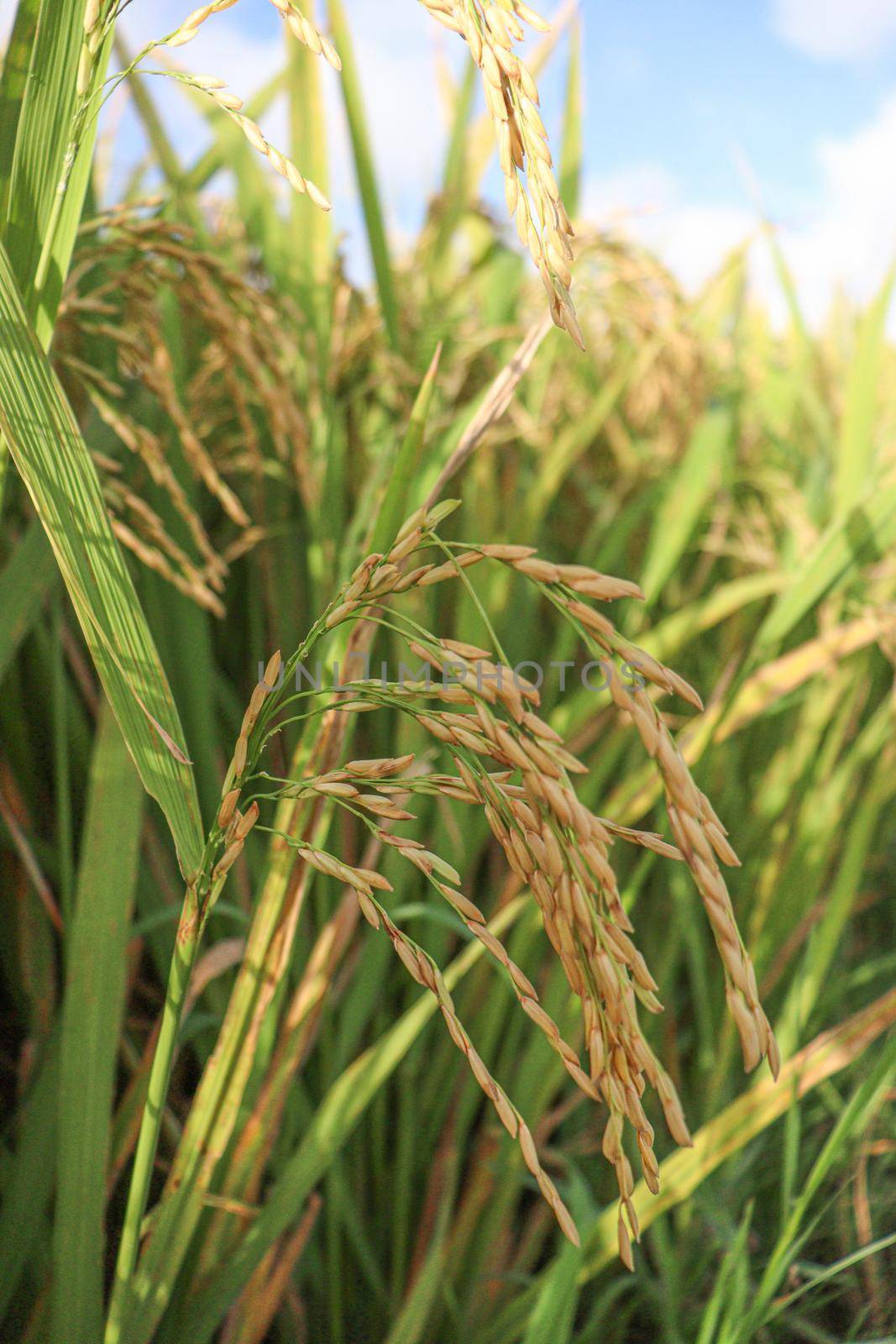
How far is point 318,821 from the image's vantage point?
68 centimetres

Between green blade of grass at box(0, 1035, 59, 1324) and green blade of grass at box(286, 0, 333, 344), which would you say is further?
green blade of grass at box(286, 0, 333, 344)

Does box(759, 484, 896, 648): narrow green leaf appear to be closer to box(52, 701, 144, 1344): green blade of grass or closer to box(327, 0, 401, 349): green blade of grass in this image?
box(327, 0, 401, 349): green blade of grass

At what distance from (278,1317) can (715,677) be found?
0.92 metres

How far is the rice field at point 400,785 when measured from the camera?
396 millimetres

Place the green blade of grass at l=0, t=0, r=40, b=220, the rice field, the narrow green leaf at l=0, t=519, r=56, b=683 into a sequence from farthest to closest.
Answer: the narrow green leaf at l=0, t=519, r=56, b=683 < the green blade of grass at l=0, t=0, r=40, b=220 < the rice field

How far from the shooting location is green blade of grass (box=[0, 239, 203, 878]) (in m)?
0.45

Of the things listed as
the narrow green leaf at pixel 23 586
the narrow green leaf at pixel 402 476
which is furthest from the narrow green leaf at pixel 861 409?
the narrow green leaf at pixel 23 586

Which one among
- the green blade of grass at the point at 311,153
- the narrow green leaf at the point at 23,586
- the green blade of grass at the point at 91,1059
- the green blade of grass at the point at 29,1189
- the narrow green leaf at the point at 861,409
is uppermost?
the green blade of grass at the point at 311,153

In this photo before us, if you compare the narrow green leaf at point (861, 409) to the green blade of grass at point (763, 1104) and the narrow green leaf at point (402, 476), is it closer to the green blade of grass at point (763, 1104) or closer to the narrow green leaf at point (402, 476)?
the green blade of grass at point (763, 1104)

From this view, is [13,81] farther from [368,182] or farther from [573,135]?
[573,135]

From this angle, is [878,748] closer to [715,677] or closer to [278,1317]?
[715,677]

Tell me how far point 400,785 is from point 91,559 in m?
0.20

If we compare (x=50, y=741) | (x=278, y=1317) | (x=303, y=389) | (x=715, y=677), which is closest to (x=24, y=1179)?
(x=278, y=1317)

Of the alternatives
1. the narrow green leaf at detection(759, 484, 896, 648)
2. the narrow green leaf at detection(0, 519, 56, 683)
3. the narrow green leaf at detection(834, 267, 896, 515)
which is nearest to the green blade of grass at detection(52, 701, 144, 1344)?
the narrow green leaf at detection(0, 519, 56, 683)
